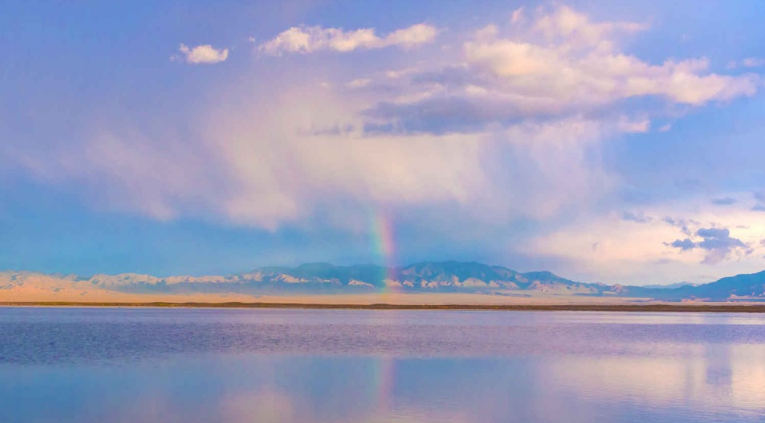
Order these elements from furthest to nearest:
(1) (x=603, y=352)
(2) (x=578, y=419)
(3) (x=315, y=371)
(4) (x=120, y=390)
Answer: (1) (x=603, y=352) < (3) (x=315, y=371) < (4) (x=120, y=390) < (2) (x=578, y=419)

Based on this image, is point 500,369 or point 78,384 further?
point 500,369

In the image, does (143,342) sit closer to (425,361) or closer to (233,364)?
(233,364)

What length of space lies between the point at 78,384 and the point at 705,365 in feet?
111

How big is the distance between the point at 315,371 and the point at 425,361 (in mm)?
7958

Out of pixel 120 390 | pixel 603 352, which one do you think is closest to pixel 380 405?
pixel 120 390

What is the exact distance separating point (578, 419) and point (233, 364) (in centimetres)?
2291

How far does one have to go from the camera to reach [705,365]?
46156 millimetres

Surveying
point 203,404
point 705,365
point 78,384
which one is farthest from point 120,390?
point 705,365

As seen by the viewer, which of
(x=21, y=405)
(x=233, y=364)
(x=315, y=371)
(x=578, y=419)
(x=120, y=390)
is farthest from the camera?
(x=233, y=364)

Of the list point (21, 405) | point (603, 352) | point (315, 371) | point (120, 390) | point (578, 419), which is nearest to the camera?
point (578, 419)

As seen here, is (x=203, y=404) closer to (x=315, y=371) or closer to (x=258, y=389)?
(x=258, y=389)

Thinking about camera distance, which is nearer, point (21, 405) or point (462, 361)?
point (21, 405)

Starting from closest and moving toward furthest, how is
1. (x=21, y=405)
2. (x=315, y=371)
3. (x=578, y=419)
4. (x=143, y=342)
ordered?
(x=578, y=419) < (x=21, y=405) < (x=315, y=371) < (x=143, y=342)

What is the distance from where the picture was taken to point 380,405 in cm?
2847
